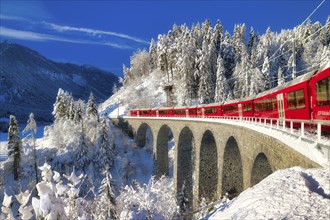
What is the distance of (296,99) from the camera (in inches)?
643

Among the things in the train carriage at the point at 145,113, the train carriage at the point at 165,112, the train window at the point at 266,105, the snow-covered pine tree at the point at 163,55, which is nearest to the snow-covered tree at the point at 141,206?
the train window at the point at 266,105

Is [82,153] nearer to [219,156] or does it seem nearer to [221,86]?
[221,86]

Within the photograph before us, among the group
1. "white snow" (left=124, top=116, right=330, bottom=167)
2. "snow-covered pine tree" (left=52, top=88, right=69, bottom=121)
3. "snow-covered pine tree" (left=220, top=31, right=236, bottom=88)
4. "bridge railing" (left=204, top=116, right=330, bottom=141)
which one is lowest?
"white snow" (left=124, top=116, right=330, bottom=167)

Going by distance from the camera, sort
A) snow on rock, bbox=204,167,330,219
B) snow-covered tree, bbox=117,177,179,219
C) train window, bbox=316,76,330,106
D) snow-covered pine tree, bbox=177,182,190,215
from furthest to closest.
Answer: snow-covered pine tree, bbox=177,182,190,215, train window, bbox=316,76,330,106, snow-covered tree, bbox=117,177,179,219, snow on rock, bbox=204,167,330,219

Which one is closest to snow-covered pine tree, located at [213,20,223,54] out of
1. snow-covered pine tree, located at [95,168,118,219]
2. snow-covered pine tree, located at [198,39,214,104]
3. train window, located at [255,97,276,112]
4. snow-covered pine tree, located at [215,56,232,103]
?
snow-covered pine tree, located at [198,39,214,104]

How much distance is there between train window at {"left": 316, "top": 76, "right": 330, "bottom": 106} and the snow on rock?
4026 mm

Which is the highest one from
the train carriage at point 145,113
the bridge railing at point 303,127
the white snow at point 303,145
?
the train carriage at point 145,113

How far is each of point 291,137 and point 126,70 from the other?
4746 inches

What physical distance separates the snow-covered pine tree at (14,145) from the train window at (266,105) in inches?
1409

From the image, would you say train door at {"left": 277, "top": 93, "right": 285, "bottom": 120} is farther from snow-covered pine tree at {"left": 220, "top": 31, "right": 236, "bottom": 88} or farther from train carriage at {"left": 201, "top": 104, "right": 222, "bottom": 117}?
snow-covered pine tree at {"left": 220, "top": 31, "right": 236, "bottom": 88}

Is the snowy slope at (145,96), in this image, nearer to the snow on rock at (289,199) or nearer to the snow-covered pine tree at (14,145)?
the snow-covered pine tree at (14,145)

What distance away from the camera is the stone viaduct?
15.6m

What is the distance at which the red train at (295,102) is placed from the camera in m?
13.2

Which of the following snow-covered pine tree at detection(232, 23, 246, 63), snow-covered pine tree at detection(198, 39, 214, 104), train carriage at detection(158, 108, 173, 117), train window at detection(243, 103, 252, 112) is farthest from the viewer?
snow-covered pine tree at detection(232, 23, 246, 63)
